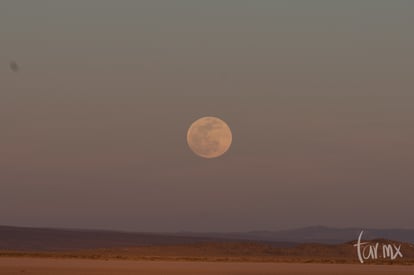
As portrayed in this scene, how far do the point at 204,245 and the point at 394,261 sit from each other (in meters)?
17.0

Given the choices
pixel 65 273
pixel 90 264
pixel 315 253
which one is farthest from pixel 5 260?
pixel 315 253

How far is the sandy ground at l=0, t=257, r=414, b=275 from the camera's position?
38284 millimetres

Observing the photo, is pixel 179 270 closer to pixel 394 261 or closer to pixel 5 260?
pixel 5 260

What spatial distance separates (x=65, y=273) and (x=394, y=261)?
19.2m

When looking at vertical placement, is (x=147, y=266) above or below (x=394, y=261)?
below

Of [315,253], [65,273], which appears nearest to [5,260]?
[65,273]

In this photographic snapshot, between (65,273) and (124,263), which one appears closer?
(65,273)

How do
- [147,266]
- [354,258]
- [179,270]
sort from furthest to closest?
[354,258] < [147,266] < [179,270]

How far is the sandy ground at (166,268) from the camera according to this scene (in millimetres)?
38284

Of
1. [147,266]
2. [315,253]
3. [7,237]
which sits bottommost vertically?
[147,266]

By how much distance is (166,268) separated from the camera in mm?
40906

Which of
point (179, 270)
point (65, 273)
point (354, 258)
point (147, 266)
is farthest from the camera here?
point (354, 258)

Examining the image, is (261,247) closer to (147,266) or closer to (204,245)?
(204,245)

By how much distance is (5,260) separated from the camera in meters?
44.6
